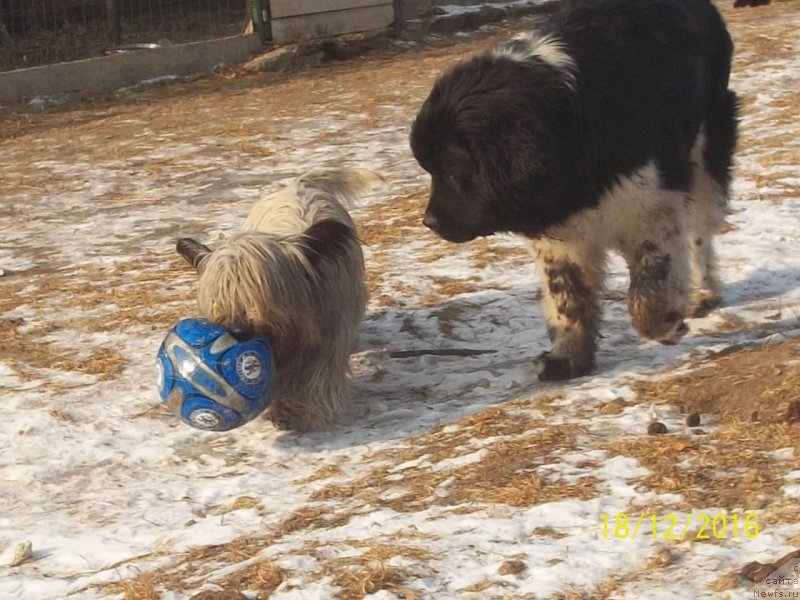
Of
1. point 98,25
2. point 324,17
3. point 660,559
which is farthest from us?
point 324,17

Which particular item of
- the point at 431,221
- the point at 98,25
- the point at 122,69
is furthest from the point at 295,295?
the point at 98,25

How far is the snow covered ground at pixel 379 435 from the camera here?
373cm

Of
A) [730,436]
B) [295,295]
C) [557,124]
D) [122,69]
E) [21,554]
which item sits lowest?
[21,554]

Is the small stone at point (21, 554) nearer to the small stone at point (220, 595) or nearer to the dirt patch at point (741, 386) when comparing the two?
the small stone at point (220, 595)

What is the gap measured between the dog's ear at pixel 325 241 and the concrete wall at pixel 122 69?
773 centimetres

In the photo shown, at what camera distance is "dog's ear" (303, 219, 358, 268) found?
5.12m

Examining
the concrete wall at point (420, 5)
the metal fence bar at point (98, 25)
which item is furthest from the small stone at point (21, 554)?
the concrete wall at point (420, 5)

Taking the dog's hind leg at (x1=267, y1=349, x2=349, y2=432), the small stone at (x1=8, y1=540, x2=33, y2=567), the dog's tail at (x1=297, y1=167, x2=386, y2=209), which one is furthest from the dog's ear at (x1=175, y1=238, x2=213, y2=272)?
the small stone at (x1=8, y1=540, x2=33, y2=567)

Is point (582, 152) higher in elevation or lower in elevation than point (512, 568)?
higher

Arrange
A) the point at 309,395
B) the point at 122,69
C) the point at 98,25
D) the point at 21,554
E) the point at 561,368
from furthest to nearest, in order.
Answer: the point at 98,25, the point at 122,69, the point at 561,368, the point at 309,395, the point at 21,554

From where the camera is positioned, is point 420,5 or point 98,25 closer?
point 98,25

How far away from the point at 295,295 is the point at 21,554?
1414mm

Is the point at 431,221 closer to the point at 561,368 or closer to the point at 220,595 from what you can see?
the point at 561,368

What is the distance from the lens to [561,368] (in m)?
5.32
